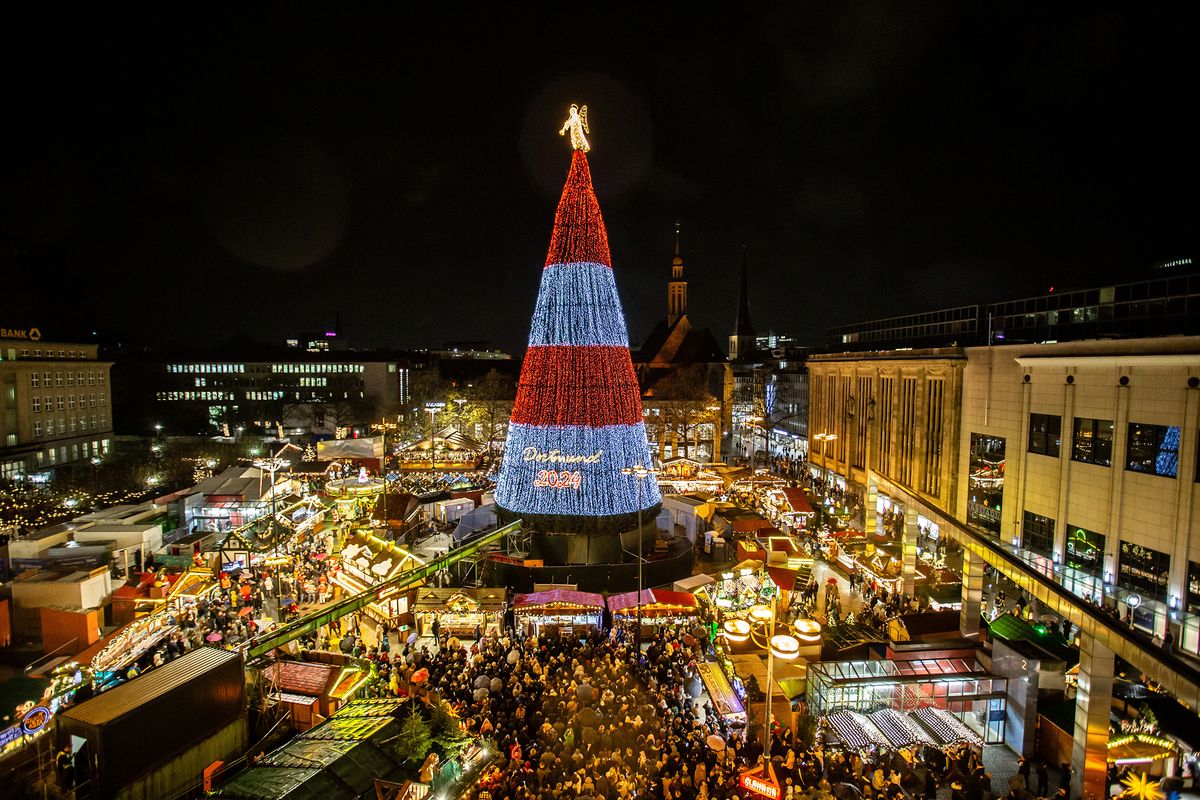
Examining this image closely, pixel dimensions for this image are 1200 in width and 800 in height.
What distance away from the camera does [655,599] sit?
16547 millimetres

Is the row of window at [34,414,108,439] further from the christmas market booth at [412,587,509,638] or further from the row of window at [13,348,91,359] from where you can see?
the christmas market booth at [412,587,509,638]

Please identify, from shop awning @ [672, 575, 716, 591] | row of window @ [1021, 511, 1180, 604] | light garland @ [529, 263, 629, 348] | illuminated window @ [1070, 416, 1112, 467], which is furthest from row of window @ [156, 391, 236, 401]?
illuminated window @ [1070, 416, 1112, 467]

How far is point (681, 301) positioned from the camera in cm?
7244

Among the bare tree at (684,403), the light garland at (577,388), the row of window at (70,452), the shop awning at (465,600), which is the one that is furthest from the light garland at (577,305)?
the row of window at (70,452)

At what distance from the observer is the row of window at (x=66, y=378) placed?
147 feet

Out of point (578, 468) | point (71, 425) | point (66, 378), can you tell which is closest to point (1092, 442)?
point (578, 468)

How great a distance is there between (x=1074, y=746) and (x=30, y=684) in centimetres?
2029

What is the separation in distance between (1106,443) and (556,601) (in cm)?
1666

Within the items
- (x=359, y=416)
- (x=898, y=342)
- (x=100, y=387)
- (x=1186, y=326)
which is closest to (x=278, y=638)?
(x=1186, y=326)

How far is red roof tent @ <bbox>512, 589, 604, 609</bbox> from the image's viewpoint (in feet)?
54.5

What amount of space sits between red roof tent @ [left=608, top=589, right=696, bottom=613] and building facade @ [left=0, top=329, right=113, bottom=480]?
42.3 metres

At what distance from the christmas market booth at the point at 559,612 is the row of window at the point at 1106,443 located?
50.2ft

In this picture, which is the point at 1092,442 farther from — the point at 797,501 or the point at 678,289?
the point at 678,289

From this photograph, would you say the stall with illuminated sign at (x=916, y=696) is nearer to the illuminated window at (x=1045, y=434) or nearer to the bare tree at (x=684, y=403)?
the illuminated window at (x=1045, y=434)
